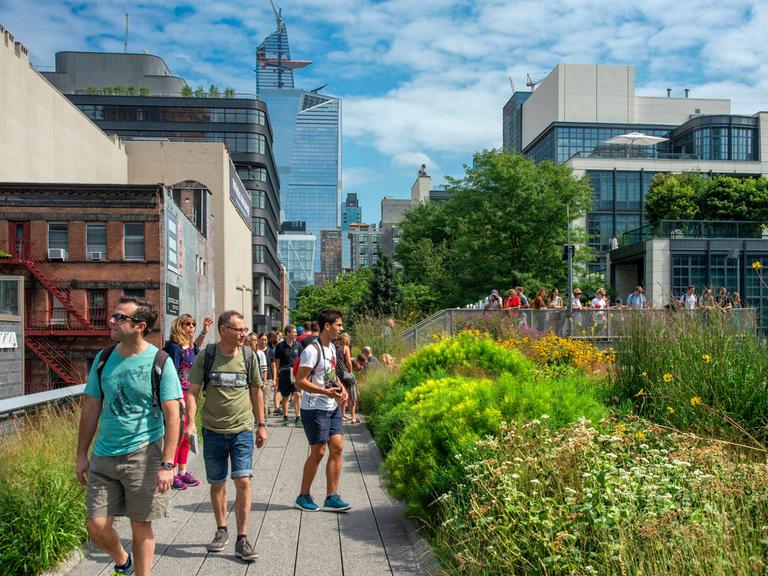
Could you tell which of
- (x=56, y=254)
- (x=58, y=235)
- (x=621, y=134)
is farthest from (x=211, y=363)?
(x=621, y=134)

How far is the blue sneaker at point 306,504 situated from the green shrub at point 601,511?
1.96 metres

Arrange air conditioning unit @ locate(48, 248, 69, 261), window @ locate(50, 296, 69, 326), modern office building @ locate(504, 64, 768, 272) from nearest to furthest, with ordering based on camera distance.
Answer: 1. window @ locate(50, 296, 69, 326)
2. air conditioning unit @ locate(48, 248, 69, 261)
3. modern office building @ locate(504, 64, 768, 272)

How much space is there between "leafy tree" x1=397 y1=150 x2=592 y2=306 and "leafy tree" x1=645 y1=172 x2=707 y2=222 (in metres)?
A: 17.4

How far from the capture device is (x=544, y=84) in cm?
8456

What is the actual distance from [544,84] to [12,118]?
6334 cm

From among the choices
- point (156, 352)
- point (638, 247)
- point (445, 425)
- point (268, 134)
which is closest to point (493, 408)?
point (445, 425)

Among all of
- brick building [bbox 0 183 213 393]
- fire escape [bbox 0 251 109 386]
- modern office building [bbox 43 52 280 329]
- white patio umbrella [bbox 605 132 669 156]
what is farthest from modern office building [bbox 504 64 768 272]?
fire escape [bbox 0 251 109 386]

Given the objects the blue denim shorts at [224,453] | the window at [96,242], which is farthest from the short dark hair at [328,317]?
the window at [96,242]

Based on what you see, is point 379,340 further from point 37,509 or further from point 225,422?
point 37,509

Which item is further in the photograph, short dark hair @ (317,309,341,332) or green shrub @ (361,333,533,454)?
green shrub @ (361,333,533,454)

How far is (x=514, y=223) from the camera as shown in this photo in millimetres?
37875

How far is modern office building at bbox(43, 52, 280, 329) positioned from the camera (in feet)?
246

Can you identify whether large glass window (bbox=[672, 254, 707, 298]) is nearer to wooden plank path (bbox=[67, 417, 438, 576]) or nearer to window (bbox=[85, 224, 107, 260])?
window (bbox=[85, 224, 107, 260])

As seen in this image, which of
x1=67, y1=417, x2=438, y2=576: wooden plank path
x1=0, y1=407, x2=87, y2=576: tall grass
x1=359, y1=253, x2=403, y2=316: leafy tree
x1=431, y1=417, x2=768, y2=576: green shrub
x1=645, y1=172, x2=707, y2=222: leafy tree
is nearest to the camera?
x1=431, y1=417, x2=768, y2=576: green shrub
